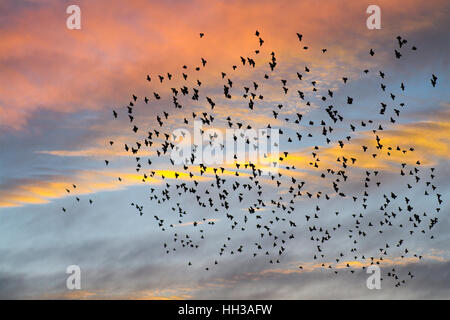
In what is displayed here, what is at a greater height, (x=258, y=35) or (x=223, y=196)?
(x=258, y=35)

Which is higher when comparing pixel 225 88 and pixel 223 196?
pixel 225 88

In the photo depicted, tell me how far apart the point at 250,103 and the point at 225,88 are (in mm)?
4039

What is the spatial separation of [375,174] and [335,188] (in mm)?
6910

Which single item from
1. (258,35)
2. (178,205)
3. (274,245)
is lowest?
(274,245)

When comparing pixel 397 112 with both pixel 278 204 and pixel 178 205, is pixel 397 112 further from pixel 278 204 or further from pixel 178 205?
pixel 178 205
